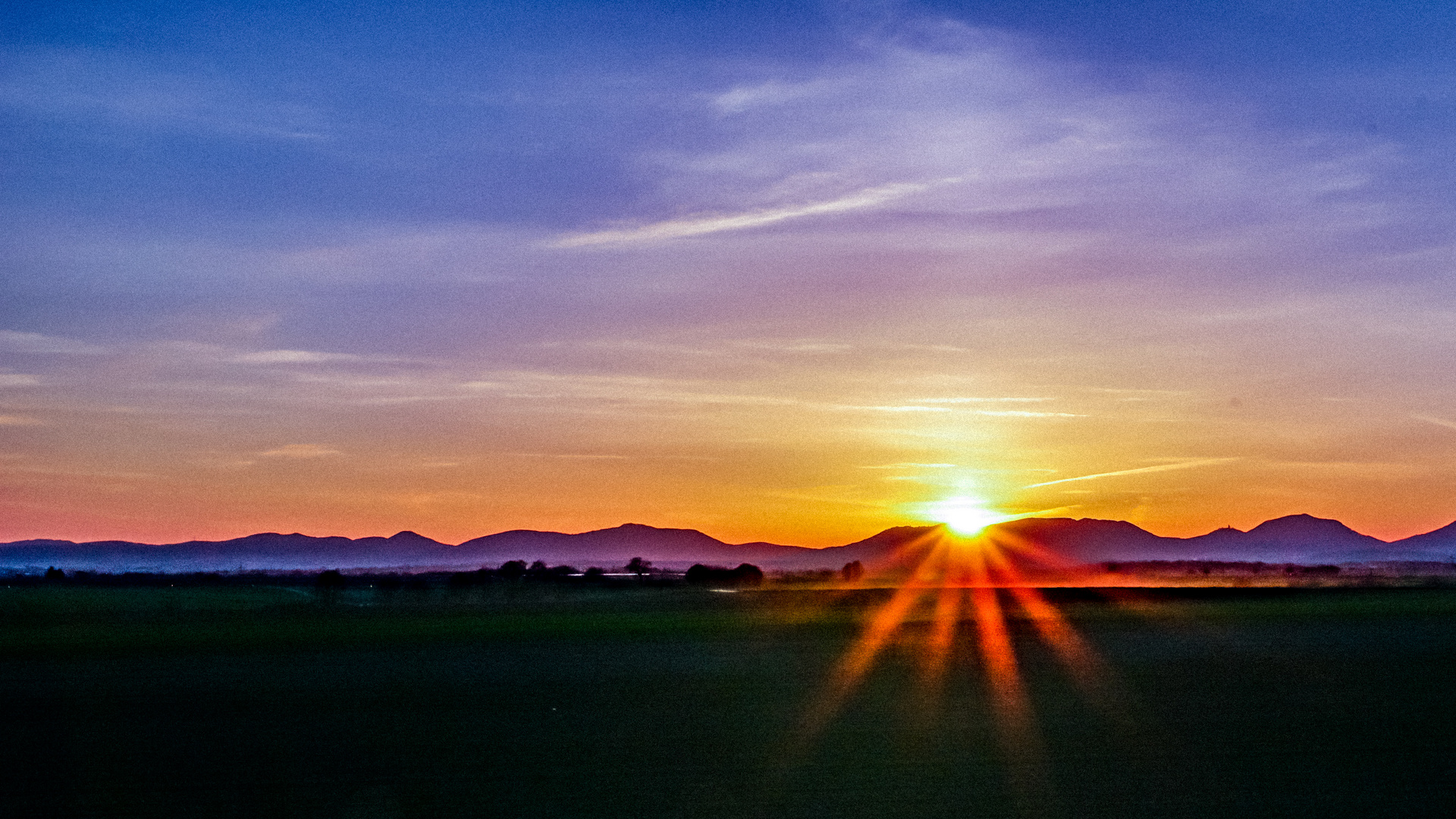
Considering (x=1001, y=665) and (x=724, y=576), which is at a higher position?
Result: (x=724, y=576)

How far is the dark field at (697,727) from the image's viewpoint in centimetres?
1675

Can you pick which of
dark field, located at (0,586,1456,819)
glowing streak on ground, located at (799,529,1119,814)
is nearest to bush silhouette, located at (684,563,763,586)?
glowing streak on ground, located at (799,529,1119,814)

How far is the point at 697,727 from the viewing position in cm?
2262

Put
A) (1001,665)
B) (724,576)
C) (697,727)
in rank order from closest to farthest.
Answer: (697,727), (1001,665), (724,576)

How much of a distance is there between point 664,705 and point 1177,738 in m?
9.08

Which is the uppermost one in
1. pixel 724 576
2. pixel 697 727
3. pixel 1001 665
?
pixel 724 576

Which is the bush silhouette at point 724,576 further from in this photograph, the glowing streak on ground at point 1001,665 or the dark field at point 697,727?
the dark field at point 697,727

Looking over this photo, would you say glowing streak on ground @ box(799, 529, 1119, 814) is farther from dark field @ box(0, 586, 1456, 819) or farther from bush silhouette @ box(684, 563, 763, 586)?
bush silhouette @ box(684, 563, 763, 586)

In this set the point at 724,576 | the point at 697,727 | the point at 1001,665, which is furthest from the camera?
the point at 724,576

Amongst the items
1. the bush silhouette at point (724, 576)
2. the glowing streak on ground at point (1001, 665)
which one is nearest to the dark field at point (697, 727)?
the glowing streak on ground at point (1001, 665)

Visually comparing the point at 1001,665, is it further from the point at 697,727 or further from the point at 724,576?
the point at 724,576

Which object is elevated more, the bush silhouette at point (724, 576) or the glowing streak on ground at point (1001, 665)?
the bush silhouette at point (724, 576)

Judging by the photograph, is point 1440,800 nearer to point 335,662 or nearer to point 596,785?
point 596,785

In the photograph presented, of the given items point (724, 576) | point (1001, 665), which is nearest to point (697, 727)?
point (1001, 665)
